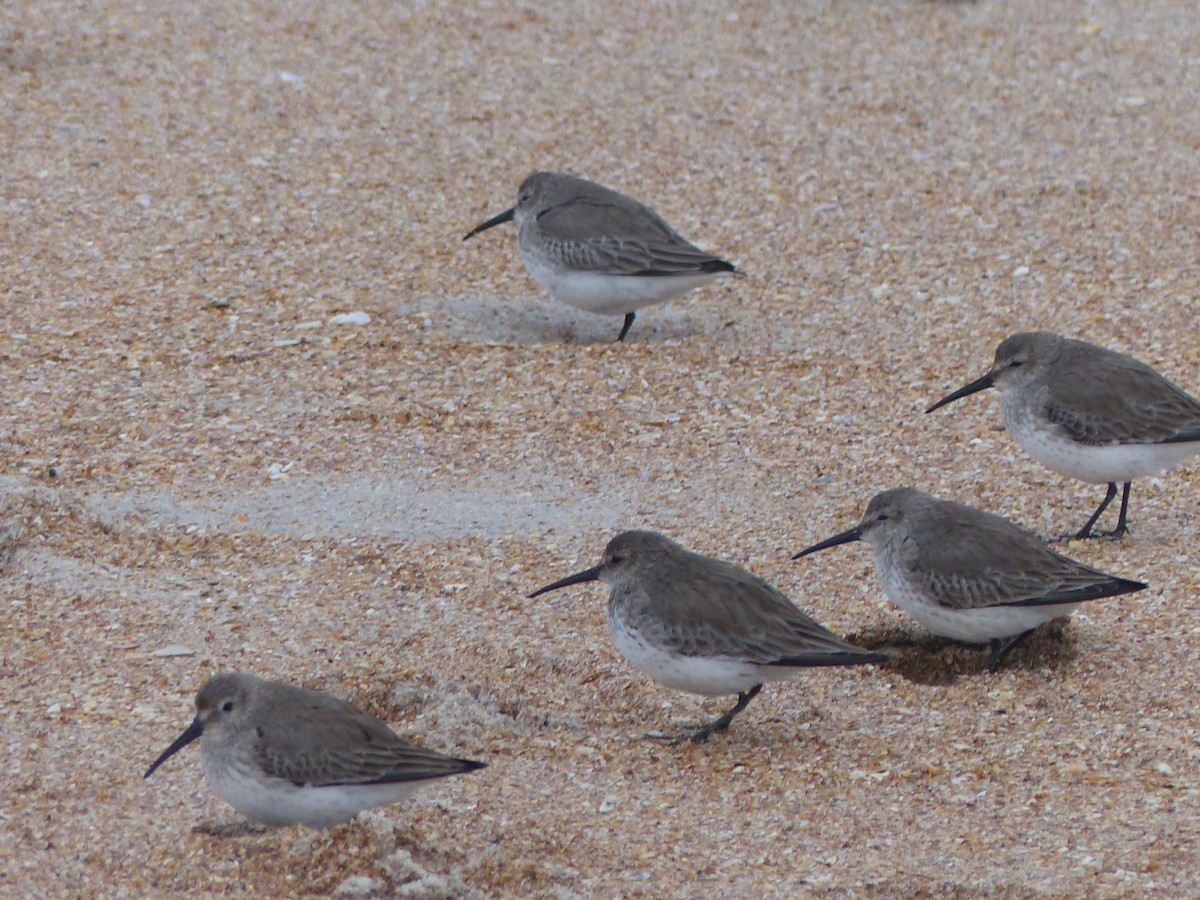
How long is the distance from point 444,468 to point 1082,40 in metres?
6.88

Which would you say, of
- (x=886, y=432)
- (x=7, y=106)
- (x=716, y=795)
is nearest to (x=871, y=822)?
(x=716, y=795)

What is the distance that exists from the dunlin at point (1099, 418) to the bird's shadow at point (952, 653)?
0.75m

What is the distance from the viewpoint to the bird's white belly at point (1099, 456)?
6.16 metres

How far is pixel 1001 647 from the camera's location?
5582mm

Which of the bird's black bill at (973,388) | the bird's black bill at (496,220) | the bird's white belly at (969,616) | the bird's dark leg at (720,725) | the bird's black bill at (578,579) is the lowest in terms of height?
the bird's black bill at (496,220)

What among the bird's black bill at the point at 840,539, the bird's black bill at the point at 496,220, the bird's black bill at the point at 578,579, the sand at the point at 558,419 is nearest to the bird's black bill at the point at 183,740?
the sand at the point at 558,419

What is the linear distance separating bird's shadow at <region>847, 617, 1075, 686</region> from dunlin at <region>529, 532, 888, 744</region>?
65cm

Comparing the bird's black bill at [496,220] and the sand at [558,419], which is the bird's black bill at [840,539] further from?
the bird's black bill at [496,220]

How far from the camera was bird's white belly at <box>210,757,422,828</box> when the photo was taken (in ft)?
13.9

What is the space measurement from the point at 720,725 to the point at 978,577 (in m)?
0.99

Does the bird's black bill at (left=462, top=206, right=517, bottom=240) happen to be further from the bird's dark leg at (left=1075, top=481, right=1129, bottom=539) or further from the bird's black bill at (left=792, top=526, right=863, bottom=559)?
the bird's dark leg at (left=1075, top=481, right=1129, bottom=539)

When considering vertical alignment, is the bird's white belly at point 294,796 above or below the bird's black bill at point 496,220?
above

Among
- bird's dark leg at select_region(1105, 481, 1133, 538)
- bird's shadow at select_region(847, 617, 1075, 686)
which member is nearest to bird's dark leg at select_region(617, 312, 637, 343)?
bird's dark leg at select_region(1105, 481, 1133, 538)

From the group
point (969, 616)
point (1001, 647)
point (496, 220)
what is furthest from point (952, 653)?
point (496, 220)
